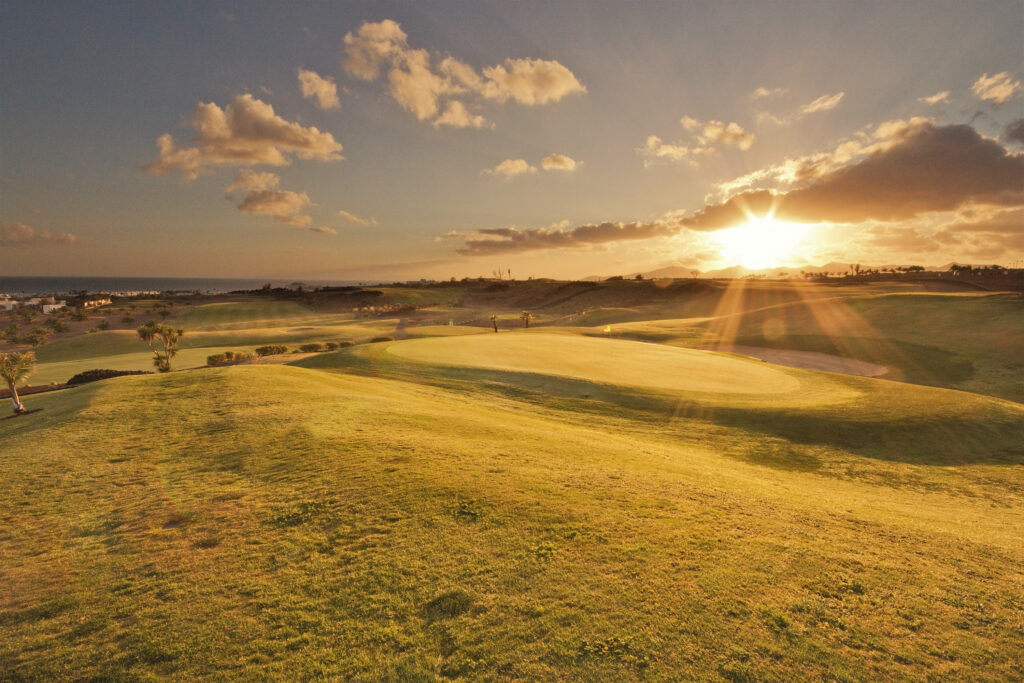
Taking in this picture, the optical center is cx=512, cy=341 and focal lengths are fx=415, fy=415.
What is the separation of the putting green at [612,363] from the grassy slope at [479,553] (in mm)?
9640

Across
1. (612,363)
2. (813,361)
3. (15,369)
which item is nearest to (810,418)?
(612,363)

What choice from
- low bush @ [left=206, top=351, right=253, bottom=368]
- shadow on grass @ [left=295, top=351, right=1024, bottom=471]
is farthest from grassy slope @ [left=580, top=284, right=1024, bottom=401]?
low bush @ [left=206, top=351, right=253, bottom=368]

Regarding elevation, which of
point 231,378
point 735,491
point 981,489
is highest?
point 231,378

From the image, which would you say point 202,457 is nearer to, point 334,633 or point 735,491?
point 334,633

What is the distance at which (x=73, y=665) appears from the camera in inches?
217


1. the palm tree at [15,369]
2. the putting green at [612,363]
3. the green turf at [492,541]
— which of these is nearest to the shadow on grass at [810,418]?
the green turf at [492,541]

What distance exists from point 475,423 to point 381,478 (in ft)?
19.3

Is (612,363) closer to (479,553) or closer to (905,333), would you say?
(479,553)

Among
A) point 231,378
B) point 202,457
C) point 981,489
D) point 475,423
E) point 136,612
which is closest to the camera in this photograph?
point 136,612

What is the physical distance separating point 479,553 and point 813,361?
156ft

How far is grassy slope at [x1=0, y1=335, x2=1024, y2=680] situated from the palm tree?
7623 mm

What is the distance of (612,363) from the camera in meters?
30.5

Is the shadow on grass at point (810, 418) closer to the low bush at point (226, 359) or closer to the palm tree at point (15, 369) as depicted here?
the palm tree at point (15, 369)

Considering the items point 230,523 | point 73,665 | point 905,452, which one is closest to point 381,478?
point 230,523
